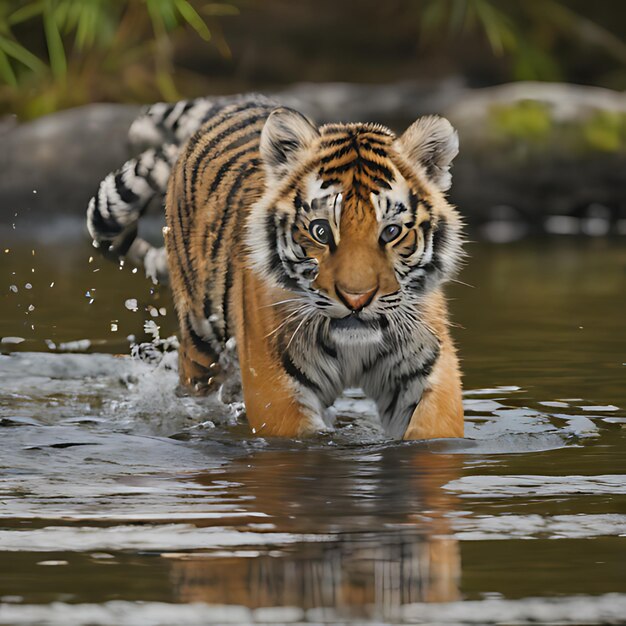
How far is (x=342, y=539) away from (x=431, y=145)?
1689mm

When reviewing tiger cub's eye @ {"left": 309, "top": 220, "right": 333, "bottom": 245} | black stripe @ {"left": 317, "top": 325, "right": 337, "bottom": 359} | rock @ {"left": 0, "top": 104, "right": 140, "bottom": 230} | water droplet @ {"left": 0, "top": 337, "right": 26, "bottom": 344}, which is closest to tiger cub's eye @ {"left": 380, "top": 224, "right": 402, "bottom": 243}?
tiger cub's eye @ {"left": 309, "top": 220, "right": 333, "bottom": 245}

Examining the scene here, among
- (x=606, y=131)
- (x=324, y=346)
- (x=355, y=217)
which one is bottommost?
(x=324, y=346)

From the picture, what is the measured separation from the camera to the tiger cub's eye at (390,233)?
4555 mm

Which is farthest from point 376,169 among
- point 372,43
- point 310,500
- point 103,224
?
point 372,43

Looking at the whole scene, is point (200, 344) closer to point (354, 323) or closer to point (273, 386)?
point (273, 386)

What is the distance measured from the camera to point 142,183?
21.0 ft

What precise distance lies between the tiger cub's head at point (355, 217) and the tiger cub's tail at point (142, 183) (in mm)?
1515

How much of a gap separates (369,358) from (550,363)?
6.18 feet

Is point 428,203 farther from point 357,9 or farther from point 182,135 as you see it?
point 357,9

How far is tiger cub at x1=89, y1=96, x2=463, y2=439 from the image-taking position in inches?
178

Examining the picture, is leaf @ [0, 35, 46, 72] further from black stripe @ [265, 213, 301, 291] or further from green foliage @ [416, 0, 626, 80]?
black stripe @ [265, 213, 301, 291]

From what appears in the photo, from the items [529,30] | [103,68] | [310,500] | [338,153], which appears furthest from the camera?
[529,30]

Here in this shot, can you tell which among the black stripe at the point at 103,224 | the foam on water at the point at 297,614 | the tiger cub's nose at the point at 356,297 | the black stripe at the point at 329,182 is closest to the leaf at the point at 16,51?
the black stripe at the point at 103,224

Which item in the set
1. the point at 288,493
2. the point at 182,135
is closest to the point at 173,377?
the point at 182,135
